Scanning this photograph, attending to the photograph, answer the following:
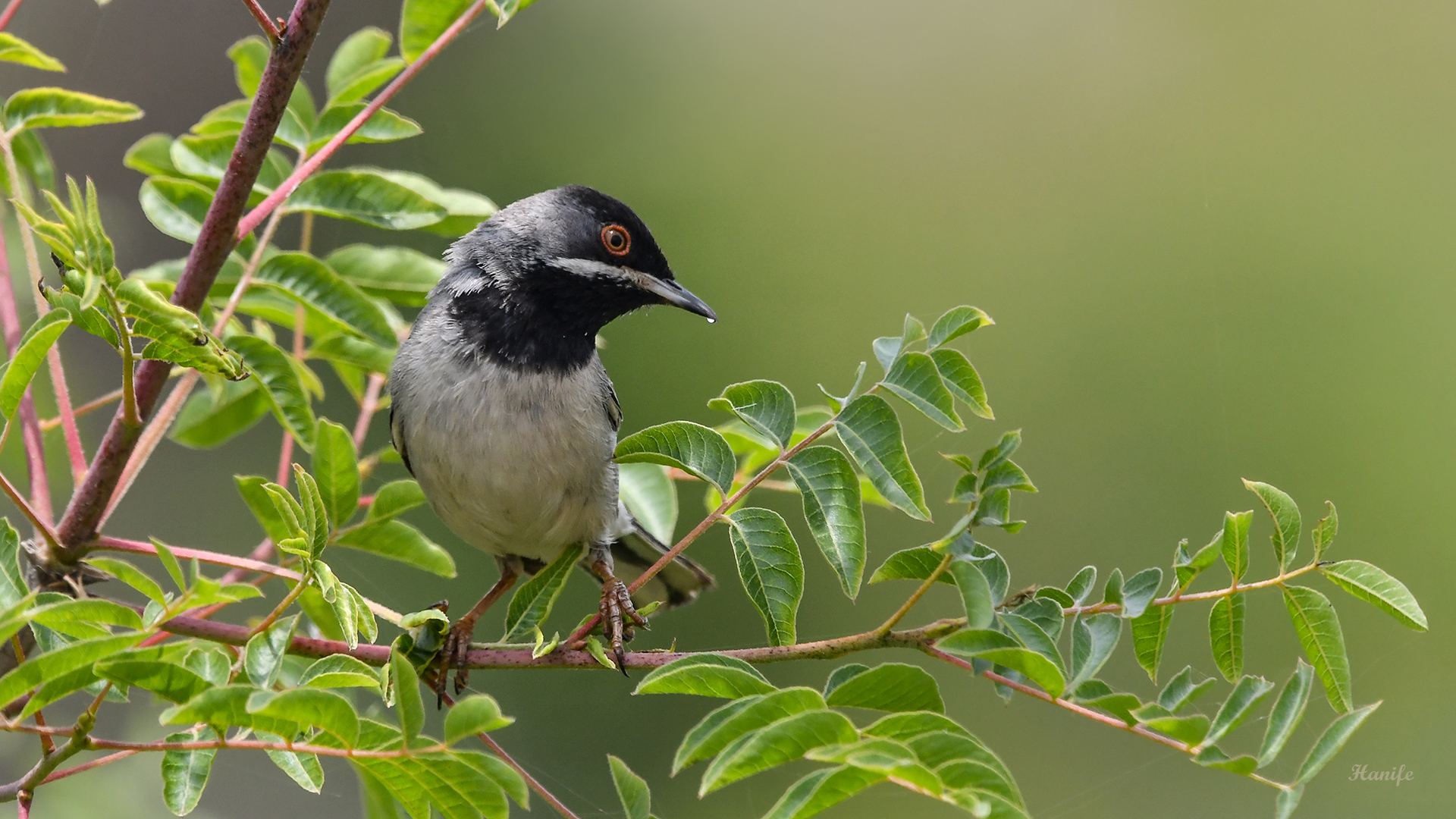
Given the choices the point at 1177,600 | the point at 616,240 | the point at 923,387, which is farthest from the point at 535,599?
the point at 616,240

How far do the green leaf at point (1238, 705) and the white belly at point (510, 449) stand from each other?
2.16 metres

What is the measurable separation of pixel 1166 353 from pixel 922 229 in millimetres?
3105

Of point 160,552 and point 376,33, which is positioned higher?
point 376,33

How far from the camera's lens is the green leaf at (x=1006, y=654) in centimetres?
186

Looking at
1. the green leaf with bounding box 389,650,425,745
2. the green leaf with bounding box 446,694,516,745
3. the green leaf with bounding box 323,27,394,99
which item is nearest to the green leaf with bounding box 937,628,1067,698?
the green leaf with bounding box 446,694,516,745

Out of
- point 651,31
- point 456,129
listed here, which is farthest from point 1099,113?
point 456,129

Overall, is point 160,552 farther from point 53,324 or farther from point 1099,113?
point 1099,113

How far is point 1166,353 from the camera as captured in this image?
11.1m

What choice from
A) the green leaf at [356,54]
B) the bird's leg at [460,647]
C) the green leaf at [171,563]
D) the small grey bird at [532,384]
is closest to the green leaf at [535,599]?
the bird's leg at [460,647]

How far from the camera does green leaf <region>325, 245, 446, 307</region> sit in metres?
3.52

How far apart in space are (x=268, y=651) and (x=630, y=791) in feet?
2.39

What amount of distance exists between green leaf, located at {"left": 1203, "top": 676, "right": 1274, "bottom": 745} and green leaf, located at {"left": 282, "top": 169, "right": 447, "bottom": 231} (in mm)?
2403

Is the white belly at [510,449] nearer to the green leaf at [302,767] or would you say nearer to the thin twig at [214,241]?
the thin twig at [214,241]

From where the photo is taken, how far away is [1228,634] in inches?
87.9
